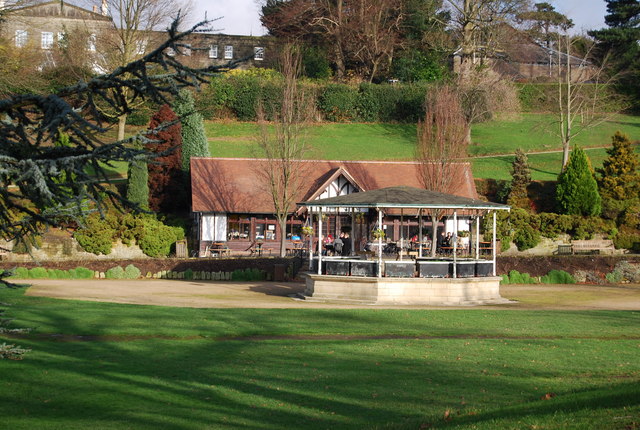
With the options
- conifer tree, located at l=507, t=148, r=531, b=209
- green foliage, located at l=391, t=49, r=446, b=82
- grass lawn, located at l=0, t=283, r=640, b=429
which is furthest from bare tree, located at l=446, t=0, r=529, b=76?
grass lawn, located at l=0, t=283, r=640, b=429

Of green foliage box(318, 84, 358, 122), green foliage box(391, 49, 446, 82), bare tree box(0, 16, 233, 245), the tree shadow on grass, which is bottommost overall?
the tree shadow on grass

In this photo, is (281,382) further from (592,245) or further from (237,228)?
(592,245)

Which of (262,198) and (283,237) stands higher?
(262,198)

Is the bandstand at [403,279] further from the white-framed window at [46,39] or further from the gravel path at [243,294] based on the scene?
the white-framed window at [46,39]

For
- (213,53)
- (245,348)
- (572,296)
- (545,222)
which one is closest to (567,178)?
(545,222)

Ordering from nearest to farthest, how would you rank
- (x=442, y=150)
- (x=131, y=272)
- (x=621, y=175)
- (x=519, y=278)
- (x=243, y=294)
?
(x=243, y=294) < (x=131, y=272) < (x=519, y=278) < (x=442, y=150) < (x=621, y=175)

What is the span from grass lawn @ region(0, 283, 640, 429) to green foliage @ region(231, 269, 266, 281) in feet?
39.0

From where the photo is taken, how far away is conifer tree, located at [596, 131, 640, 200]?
136 feet

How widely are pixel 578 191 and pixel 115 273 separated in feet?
80.8

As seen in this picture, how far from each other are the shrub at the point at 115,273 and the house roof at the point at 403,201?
9.54m

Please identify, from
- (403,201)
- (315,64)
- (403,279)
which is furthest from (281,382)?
(315,64)

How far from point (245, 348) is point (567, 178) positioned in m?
30.6

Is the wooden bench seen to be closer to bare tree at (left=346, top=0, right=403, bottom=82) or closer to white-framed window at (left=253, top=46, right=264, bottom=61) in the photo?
white-framed window at (left=253, top=46, right=264, bottom=61)

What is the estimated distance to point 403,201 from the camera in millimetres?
25250
